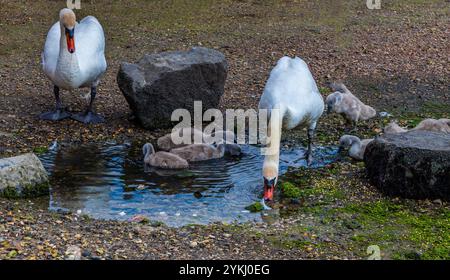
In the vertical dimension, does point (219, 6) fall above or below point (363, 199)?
above

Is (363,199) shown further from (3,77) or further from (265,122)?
(3,77)

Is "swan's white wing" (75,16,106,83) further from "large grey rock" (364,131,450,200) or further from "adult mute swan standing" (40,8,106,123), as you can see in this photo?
"large grey rock" (364,131,450,200)

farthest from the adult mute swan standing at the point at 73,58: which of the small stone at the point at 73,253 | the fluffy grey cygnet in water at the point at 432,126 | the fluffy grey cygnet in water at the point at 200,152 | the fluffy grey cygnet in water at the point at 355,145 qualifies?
the small stone at the point at 73,253

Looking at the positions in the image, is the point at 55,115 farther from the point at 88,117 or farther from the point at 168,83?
the point at 168,83

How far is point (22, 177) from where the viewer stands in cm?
670

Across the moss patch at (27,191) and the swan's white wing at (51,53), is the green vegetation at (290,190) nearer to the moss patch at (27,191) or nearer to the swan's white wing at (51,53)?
the moss patch at (27,191)

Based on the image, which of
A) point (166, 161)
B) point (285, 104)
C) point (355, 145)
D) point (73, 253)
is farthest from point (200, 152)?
point (73, 253)

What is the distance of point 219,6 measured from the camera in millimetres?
13883

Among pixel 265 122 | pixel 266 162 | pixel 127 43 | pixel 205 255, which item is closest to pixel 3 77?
pixel 127 43

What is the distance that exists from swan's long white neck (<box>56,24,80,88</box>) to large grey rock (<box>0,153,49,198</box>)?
6.42 feet

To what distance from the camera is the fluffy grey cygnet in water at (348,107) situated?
904cm

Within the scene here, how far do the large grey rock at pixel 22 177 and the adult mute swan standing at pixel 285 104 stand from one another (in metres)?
1.84

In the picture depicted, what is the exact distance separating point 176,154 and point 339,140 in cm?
175

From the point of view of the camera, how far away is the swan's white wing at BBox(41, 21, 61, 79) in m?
8.79
